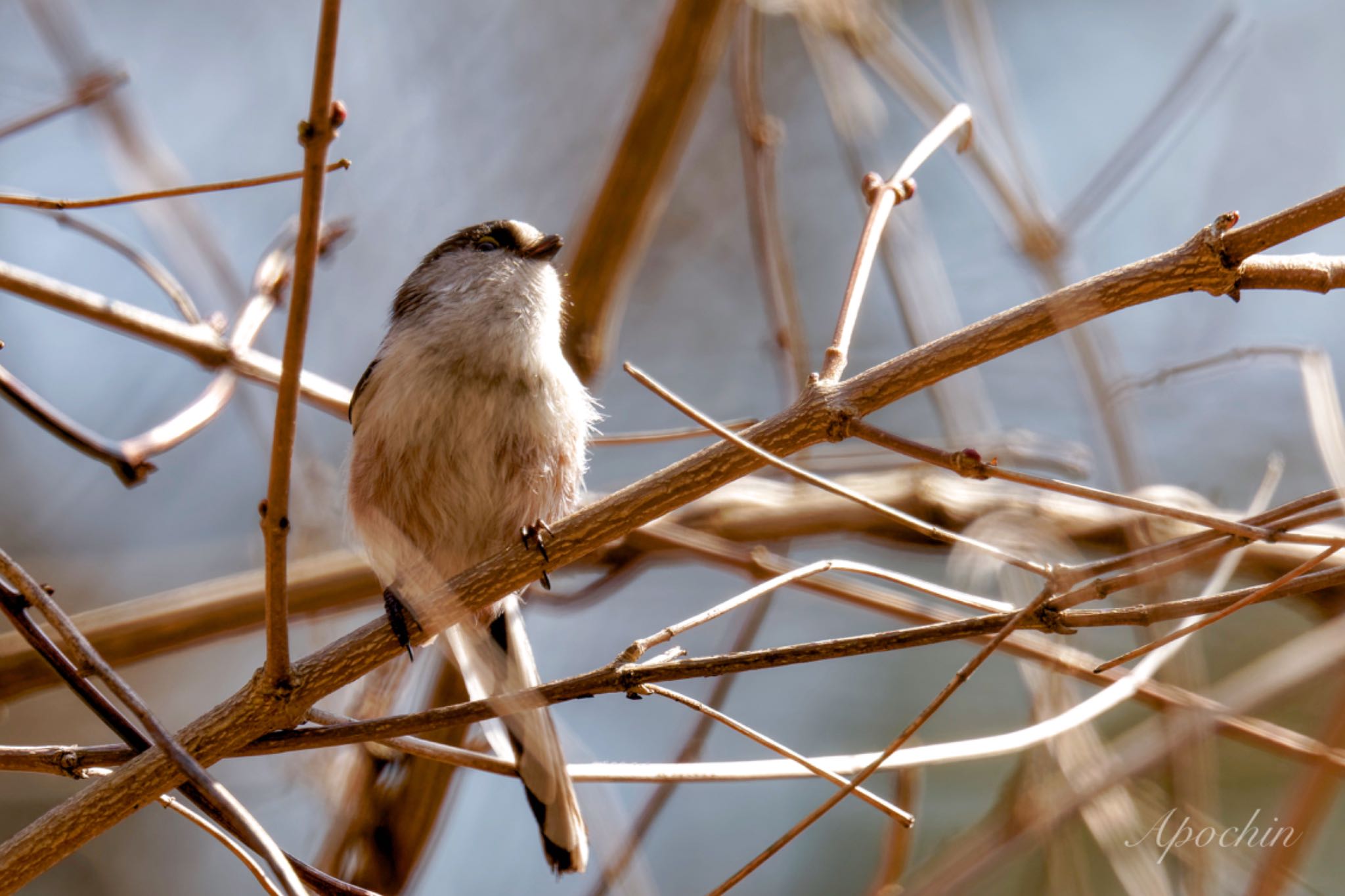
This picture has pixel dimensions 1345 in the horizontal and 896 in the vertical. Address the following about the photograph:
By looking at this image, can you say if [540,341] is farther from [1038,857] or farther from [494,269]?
[1038,857]

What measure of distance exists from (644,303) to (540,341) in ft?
12.0

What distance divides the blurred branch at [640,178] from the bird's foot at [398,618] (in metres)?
1.35

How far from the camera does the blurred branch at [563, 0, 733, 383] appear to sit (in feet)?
9.21

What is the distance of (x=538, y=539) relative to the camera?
5.50 ft

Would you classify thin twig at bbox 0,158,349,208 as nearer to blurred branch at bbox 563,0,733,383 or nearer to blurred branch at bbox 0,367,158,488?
blurred branch at bbox 0,367,158,488

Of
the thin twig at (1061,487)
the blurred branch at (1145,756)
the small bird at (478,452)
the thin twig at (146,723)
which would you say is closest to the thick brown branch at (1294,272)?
the thin twig at (1061,487)

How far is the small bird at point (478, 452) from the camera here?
248 cm

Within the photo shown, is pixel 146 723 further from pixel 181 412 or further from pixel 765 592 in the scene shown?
pixel 181 412

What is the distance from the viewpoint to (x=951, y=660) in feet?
16.2

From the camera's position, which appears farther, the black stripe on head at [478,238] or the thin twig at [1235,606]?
the black stripe on head at [478,238]

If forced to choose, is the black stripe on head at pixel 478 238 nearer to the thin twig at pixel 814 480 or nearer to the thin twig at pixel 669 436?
the thin twig at pixel 669 436

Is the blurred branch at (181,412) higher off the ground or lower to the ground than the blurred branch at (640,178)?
lower

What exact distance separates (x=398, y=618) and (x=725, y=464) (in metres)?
0.66

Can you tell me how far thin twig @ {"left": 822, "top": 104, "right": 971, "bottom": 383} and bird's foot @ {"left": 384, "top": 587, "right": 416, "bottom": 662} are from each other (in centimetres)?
79
